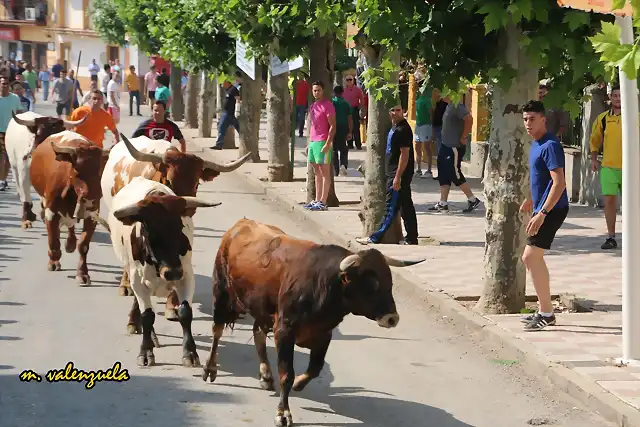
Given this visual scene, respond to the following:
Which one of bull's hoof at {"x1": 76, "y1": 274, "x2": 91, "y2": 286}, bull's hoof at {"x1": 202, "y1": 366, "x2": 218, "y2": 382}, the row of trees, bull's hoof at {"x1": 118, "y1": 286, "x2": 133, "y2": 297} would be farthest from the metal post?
bull's hoof at {"x1": 76, "y1": 274, "x2": 91, "y2": 286}

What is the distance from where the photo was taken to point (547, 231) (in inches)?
408

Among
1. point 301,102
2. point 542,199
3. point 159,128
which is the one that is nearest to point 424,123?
point 301,102

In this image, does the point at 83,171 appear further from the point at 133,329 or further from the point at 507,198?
the point at 507,198

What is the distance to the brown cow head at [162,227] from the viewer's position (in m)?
9.27

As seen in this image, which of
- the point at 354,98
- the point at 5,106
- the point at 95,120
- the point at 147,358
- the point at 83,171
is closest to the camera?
the point at 147,358

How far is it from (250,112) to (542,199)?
16980mm

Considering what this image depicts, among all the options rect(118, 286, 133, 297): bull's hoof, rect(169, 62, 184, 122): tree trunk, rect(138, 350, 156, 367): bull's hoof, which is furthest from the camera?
rect(169, 62, 184, 122): tree trunk

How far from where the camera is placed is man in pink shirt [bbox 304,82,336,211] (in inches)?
729

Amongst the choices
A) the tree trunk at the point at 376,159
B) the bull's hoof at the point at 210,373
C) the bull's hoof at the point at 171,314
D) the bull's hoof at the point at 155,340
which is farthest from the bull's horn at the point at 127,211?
the tree trunk at the point at 376,159

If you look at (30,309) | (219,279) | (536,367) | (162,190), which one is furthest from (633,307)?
(30,309)

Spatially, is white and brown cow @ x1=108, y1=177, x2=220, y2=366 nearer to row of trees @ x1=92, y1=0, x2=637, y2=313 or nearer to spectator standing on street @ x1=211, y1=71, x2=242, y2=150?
row of trees @ x1=92, y1=0, x2=637, y2=313

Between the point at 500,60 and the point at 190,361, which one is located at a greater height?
the point at 500,60

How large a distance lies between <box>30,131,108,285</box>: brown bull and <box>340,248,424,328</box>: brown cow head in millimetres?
5865

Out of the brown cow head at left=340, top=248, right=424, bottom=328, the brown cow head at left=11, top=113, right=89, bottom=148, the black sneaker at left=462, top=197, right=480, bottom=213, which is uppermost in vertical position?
the brown cow head at left=11, top=113, right=89, bottom=148
